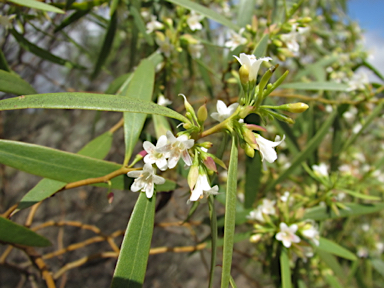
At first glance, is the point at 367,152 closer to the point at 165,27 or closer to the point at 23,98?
the point at 165,27

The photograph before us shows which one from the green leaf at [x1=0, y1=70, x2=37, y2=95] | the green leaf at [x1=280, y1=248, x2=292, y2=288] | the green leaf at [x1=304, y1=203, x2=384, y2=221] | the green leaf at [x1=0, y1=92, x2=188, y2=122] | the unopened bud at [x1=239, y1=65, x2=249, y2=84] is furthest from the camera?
the green leaf at [x1=304, y1=203, x2=384, y2=221]

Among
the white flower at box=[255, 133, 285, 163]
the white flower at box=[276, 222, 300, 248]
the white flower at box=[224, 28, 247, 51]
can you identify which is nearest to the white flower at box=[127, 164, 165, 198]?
the white flower at box=[255, 133, 285, 163]

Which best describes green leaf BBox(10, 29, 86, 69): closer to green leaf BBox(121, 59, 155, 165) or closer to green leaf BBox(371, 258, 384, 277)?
green leaf BBox(121, 59, 155, 165)

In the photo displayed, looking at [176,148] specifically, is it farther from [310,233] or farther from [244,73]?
[310,233]

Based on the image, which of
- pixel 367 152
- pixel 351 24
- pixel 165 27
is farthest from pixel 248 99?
pixel 367 152

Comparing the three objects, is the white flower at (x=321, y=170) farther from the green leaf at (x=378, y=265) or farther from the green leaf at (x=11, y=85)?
the green leaf at (x=11, y=85)

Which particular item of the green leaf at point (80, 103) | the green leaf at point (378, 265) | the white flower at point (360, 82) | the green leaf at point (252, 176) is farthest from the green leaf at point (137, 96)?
the green leaf at point (378, 265)
